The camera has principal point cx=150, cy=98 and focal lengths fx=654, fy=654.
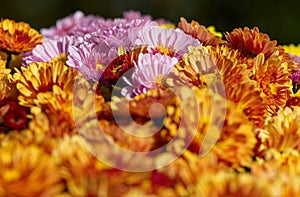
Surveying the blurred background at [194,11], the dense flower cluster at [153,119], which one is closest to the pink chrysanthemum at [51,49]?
the dense flower cluster at [153,119]

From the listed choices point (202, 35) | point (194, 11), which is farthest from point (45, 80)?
point (194, 11)

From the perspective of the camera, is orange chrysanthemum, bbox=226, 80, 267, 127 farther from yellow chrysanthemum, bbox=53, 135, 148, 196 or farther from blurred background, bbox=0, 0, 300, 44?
blurred background, bbox=0, 0, 300, 44

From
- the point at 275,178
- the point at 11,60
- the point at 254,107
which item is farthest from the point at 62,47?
the point at 275,178

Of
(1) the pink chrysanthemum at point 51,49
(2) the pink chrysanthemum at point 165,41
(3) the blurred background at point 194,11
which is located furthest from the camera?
(3) the blurred background at point 194,11

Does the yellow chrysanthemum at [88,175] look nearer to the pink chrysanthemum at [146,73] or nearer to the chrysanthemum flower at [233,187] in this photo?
the chrysanthemum flower at [233,187]

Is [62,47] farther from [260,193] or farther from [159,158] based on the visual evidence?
[260,193]

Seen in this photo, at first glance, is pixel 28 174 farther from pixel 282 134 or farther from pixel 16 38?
pixel 16 38
